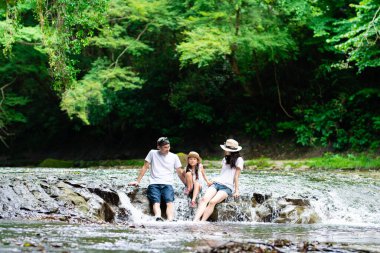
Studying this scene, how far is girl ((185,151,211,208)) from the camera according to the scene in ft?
35.6

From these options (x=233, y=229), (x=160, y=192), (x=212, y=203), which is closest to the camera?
(x=233, y=229)

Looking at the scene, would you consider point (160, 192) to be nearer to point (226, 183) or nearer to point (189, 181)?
point (189, 181)

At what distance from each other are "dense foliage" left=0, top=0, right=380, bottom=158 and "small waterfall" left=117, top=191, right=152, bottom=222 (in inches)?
393

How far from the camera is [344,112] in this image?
2456cm

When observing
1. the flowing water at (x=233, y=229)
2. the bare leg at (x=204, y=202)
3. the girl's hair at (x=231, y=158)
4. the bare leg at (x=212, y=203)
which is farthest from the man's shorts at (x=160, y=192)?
the girl's hair at (x=231, y=158)

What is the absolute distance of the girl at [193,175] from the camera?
35.6 feet

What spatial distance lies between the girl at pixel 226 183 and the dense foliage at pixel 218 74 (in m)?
9.00

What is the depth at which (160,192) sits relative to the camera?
10805mm

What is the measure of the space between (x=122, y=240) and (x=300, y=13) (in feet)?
56.8

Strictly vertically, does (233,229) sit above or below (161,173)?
below

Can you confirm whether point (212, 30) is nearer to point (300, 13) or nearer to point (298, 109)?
point (300, 13)

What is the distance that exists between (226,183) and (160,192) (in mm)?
1209

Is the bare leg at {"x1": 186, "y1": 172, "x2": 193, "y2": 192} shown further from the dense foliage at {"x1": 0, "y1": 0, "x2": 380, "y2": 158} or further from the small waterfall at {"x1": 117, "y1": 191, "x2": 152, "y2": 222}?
the dense foliage at {"x1": 0, "y1": 0, "x2": 380, "y2": 158}

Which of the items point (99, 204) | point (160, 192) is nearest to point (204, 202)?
point (160, 192)
